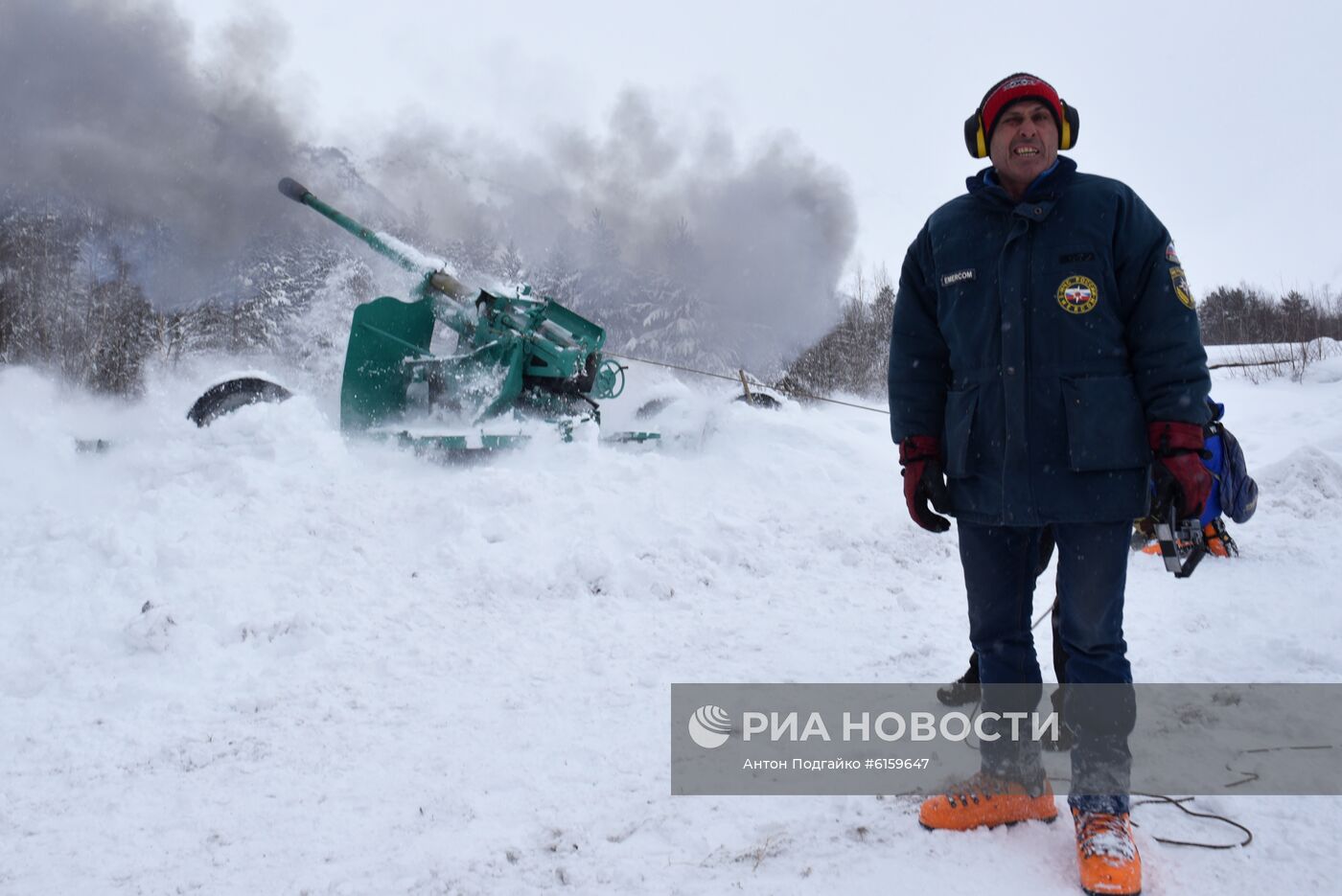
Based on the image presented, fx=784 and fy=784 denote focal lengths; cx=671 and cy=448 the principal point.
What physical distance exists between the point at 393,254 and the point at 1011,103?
749 centimetres

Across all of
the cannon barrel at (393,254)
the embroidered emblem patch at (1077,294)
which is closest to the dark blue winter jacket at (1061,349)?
the embroidered emblem patch at (1077,294)

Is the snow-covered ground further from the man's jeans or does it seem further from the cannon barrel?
the cannon barrel

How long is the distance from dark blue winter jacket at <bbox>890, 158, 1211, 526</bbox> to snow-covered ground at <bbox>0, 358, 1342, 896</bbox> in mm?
896

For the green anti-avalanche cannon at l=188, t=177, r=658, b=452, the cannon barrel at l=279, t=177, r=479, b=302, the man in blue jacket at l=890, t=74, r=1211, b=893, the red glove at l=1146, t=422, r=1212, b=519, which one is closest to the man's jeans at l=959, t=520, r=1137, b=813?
the man in blue jacket at l=890, t=74, r=1211, b=893

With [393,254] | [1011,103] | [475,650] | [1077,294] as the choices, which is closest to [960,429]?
[1077,294]

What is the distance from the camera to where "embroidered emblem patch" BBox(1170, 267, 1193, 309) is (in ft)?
6.25

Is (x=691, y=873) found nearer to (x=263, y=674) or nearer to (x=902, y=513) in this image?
(x=263, y=674)

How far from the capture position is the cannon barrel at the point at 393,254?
825 centimetres

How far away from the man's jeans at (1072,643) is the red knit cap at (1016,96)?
1.08 meters

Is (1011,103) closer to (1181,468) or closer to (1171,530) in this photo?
(1181,468)

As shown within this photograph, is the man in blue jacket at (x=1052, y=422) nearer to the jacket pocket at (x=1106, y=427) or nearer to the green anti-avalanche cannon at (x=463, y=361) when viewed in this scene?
the jacket pocket at (x=1106, y=427)

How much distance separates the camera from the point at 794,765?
2436 mm

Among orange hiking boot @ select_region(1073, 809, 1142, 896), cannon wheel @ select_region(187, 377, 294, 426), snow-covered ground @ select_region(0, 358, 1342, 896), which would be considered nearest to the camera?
orange hiking boot @ select_region(1073, 809, 1142, 896)

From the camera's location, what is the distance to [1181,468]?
70.9 inches
